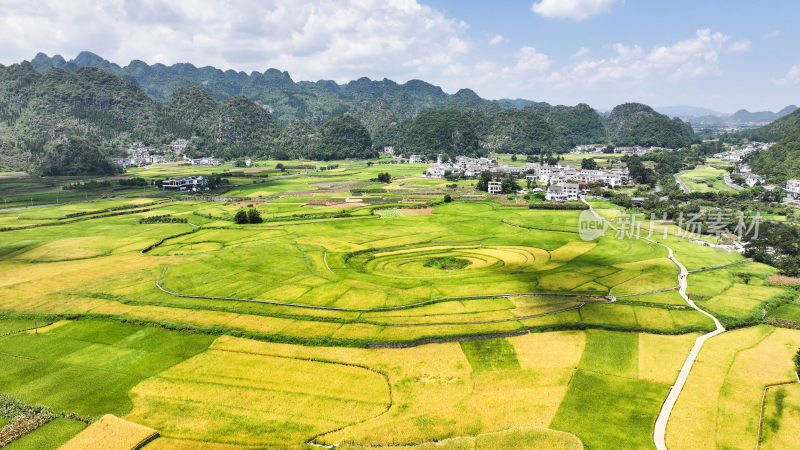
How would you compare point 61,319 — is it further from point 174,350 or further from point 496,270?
point 496,270

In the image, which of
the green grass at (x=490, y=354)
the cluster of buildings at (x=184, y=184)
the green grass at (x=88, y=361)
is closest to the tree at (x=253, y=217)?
the green grass at (x=88, y=361)

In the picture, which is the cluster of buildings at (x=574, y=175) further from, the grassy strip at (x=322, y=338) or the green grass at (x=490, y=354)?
the green grass at (x=490, y=354)

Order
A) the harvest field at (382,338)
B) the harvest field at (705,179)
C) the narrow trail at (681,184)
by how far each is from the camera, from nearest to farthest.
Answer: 1. the harvest field at (382,338)
2. the narrow trail at (681,184)
3. the harvest field at (705,179)

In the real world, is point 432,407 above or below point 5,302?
below

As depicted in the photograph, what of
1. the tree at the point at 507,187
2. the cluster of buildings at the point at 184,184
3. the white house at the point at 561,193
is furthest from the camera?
the cluster of buildings at the point at 184,184

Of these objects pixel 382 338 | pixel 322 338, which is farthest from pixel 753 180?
pixel 322 338

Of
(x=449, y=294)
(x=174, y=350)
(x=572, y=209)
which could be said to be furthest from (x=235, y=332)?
(x=572, y=209)

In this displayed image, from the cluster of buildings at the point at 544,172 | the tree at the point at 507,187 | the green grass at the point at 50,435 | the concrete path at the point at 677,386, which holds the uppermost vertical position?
the cluster of buildings at the point at 544,172
